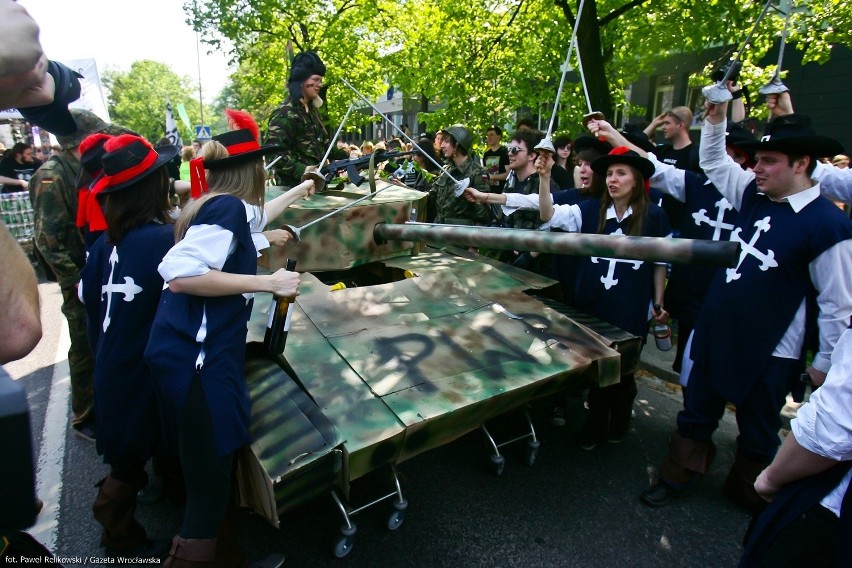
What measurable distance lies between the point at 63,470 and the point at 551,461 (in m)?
3.35

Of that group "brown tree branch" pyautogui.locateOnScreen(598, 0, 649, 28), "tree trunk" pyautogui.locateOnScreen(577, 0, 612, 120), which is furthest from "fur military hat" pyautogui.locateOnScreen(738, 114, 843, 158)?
"brown tree branch" pyautogui.locateOnScreen(598, 0, 649, 28)

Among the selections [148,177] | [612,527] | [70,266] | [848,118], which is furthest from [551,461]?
[848,118]

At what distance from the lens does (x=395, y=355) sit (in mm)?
3129

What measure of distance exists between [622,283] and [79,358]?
3.89 metres

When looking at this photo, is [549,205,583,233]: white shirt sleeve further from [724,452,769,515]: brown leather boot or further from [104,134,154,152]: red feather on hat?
[104,134,154,152]: red feather on hat

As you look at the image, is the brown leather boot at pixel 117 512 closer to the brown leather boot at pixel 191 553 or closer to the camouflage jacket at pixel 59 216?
the brown leather boot at pixel 191 553

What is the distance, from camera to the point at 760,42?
811 cm

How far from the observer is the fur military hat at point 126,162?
266 cm

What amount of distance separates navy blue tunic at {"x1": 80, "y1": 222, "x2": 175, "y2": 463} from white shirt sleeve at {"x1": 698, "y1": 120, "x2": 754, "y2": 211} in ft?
9.88

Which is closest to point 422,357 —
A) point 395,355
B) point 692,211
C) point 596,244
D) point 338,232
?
point 395,355

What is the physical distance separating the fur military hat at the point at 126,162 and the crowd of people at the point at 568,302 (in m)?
0.01

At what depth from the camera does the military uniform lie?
4.04 m

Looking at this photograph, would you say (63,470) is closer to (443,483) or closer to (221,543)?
(221,543)

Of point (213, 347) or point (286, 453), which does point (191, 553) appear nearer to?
point (286, 453)
